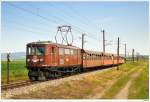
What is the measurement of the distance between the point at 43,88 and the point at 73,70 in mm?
11160

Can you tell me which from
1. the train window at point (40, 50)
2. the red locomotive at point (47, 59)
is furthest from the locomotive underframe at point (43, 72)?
the train window at point (40, 50)

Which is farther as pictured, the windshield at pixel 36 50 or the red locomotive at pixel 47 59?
the windshield at pixel 36 50

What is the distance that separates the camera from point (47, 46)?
2439cm

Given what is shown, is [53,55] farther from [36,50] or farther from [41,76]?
[41,76]

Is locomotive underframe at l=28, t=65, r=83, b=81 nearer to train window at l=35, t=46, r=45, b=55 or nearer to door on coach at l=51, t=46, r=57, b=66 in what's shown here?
door on coach at l=51, t=46, r=57, b=66

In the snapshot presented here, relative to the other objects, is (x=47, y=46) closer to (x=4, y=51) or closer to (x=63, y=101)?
(x=4, y=51)

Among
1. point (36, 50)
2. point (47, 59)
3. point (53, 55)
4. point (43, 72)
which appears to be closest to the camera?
point (47, 59)

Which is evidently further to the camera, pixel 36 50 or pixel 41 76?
pixel 36 50

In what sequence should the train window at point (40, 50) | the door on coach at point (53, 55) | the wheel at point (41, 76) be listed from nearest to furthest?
1. the wheel at point (41, 76)
2. the train window at point (40, 50)
3. the door on coach at point (53, 55)

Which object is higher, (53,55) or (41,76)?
(53,55)

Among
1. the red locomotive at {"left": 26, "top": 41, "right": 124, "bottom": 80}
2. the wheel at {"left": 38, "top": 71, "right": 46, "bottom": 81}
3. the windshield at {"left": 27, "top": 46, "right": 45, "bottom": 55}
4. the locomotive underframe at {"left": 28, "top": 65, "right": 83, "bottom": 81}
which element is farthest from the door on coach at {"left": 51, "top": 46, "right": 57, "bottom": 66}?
the wheel at {"left": 38, "top": 71, "right": 46, "bottom": 81}

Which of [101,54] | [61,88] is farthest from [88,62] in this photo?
[61,88]

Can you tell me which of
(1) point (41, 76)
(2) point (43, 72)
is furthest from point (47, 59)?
(1) point (41, 76)

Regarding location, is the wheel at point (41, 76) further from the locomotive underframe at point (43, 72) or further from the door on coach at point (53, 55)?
the door on coach at point (53, 55)
